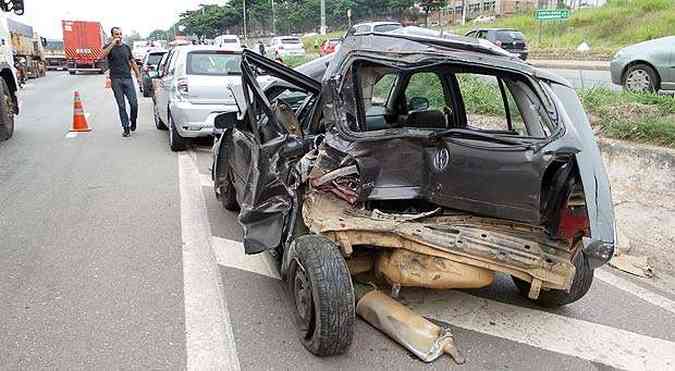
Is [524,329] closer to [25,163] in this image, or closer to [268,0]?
[25,163]

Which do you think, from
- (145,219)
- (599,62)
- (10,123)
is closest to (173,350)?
(145,219)

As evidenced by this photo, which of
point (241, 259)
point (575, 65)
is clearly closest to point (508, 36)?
point (575, 65)

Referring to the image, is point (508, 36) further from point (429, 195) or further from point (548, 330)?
point (429, 195)

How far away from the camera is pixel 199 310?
12.1 feet

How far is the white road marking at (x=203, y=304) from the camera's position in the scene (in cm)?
315

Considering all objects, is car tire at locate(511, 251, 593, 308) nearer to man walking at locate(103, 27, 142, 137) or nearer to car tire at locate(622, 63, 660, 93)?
car tire at locate(622, 63, 660, 93)

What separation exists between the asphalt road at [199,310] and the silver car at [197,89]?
2763 mm

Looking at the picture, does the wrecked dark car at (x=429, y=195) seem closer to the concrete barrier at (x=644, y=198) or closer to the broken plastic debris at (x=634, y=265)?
the broken plastic debris at (x=634, y=265)

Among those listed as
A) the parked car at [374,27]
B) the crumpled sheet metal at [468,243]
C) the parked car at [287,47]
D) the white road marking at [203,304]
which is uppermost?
the parked car at [287,47]

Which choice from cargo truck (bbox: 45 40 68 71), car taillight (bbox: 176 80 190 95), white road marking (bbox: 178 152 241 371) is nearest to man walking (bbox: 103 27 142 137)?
car taillight (bbox: 176 80 190 95)

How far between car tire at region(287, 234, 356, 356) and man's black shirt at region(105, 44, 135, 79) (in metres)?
7.94

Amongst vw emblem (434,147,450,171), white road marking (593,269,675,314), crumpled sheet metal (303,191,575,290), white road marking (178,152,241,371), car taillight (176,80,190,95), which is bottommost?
white road marking (593,269,675,314)

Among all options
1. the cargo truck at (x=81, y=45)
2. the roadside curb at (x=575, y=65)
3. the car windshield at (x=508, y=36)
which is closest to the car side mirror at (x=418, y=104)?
the roadside curb at (x=575, y=65)

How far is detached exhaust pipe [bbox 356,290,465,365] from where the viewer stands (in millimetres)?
3199
